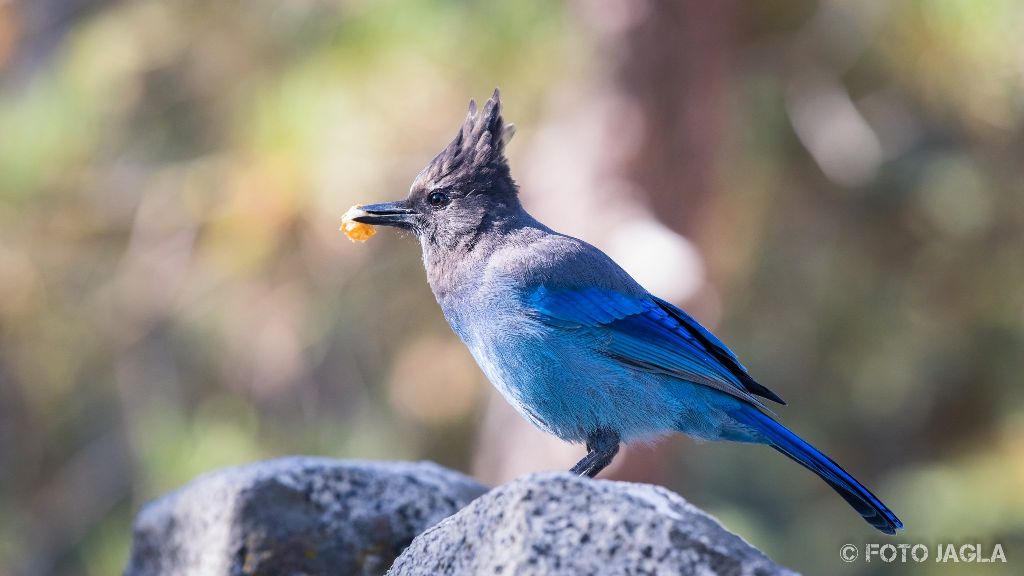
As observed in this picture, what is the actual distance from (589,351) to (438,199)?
0.79m

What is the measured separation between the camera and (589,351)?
137 inches

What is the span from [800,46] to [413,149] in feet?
9.35

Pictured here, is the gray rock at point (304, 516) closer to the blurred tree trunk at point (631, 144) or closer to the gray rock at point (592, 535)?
the gray rock at point (592, 535)

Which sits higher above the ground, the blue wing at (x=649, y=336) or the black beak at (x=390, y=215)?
the black beak at (x=390, y=215)

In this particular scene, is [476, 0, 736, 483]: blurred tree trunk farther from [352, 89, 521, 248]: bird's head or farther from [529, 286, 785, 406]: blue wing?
[529, 286, 785, 406]: blue wing

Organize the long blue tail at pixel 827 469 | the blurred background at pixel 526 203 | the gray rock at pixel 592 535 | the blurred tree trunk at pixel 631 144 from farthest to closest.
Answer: the blurred background at pixel 526 203 → the blurred tree trunk at pixel 631 144 → the long blue tail at pixel 827 469 → the gray rock at pixel 592 535

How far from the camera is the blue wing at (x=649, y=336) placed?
3.43 metres

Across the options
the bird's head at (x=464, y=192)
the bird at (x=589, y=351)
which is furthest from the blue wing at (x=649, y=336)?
the bird's head at (x=464, y=192)

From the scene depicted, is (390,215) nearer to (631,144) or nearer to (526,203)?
(631,144)

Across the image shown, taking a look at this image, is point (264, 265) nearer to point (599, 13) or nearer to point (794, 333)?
point (599, 13)

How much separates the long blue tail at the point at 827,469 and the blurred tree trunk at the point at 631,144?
300 centimetres

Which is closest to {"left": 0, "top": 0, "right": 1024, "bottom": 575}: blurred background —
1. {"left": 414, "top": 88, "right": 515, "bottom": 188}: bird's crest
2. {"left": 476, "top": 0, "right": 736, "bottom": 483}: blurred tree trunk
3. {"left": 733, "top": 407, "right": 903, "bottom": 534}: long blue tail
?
{"left": 476, "top": 0, "right": 736, "bottom": 483}: blurred tree trunk

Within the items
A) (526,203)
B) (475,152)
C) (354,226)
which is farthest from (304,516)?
(526,203)

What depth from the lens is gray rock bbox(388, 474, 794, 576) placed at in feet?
7.63
